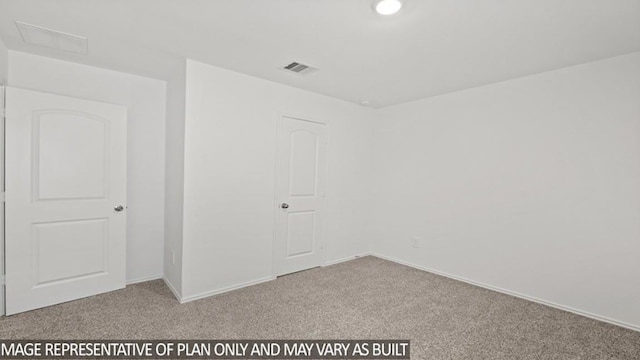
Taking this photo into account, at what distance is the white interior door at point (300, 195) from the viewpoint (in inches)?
141

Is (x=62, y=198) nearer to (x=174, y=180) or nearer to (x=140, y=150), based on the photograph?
(x=140, y=150)

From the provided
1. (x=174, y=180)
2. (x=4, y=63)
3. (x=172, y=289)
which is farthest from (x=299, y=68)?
(x=172, y=289)

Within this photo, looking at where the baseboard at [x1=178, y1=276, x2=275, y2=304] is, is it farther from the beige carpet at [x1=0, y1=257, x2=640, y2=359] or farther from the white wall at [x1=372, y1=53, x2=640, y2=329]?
the white wall at [x1=372, y1=53, x2=640, y2=329]

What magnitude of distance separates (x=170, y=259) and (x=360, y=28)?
3004mm

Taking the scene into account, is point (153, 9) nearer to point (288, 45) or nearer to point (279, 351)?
Answer: point (288, 45)

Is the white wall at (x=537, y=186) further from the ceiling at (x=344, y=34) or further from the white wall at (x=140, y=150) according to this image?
the white wall at (x=140, y=150)

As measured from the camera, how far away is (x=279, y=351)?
2.12 metres

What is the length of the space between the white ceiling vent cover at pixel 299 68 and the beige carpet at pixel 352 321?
2.39 meters

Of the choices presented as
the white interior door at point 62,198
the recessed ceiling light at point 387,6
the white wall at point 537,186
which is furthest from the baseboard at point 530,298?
the white interior door at point 62,198

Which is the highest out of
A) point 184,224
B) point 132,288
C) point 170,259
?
point 184,224

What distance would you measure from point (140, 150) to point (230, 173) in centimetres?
115

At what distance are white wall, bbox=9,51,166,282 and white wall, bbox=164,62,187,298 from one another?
13 centimetres

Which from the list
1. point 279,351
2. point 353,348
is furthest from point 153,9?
point 353,348

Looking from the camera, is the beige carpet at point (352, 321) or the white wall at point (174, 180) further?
the white wall at point (174, 180)
